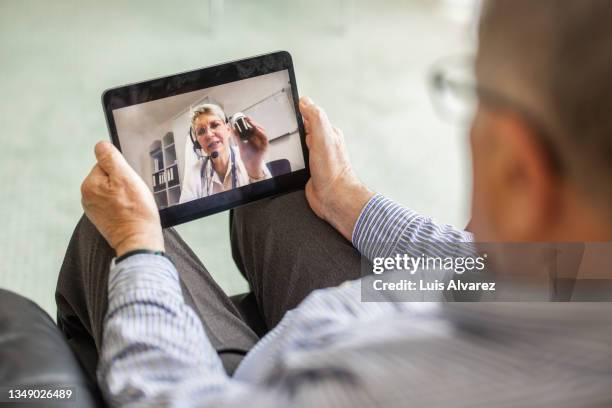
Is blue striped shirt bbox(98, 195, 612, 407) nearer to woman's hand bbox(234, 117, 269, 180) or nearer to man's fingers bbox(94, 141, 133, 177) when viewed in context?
man's fingers bbox(94, 141, 133, 177)

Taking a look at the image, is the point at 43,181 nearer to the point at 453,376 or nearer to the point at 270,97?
the point at 270,97

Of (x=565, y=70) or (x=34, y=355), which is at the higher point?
(x=565, y=70)

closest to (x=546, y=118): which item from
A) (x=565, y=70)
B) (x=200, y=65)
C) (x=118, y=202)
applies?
(x=565, y=70)

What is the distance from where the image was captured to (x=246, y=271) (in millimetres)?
1072

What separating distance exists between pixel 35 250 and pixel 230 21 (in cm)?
104

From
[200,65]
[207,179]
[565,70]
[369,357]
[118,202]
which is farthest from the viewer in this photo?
[200,65]

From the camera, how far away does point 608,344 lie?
1.62ft

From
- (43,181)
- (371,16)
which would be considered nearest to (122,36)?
(43,181)

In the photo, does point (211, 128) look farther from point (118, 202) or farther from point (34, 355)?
point (34, 355)

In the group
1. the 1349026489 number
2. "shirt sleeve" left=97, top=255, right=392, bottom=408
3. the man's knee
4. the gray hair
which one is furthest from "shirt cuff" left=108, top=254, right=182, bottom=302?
the gray hair

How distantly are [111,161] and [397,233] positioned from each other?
39 centimetres

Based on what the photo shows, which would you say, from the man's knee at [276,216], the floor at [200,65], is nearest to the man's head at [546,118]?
the man's knee at [276,216]

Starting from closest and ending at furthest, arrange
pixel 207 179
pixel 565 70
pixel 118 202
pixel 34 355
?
pixel 565 70 → pixel 34 355 → pixel 118 202 → pixel 207 179

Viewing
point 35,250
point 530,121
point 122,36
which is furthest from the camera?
point 122,36
